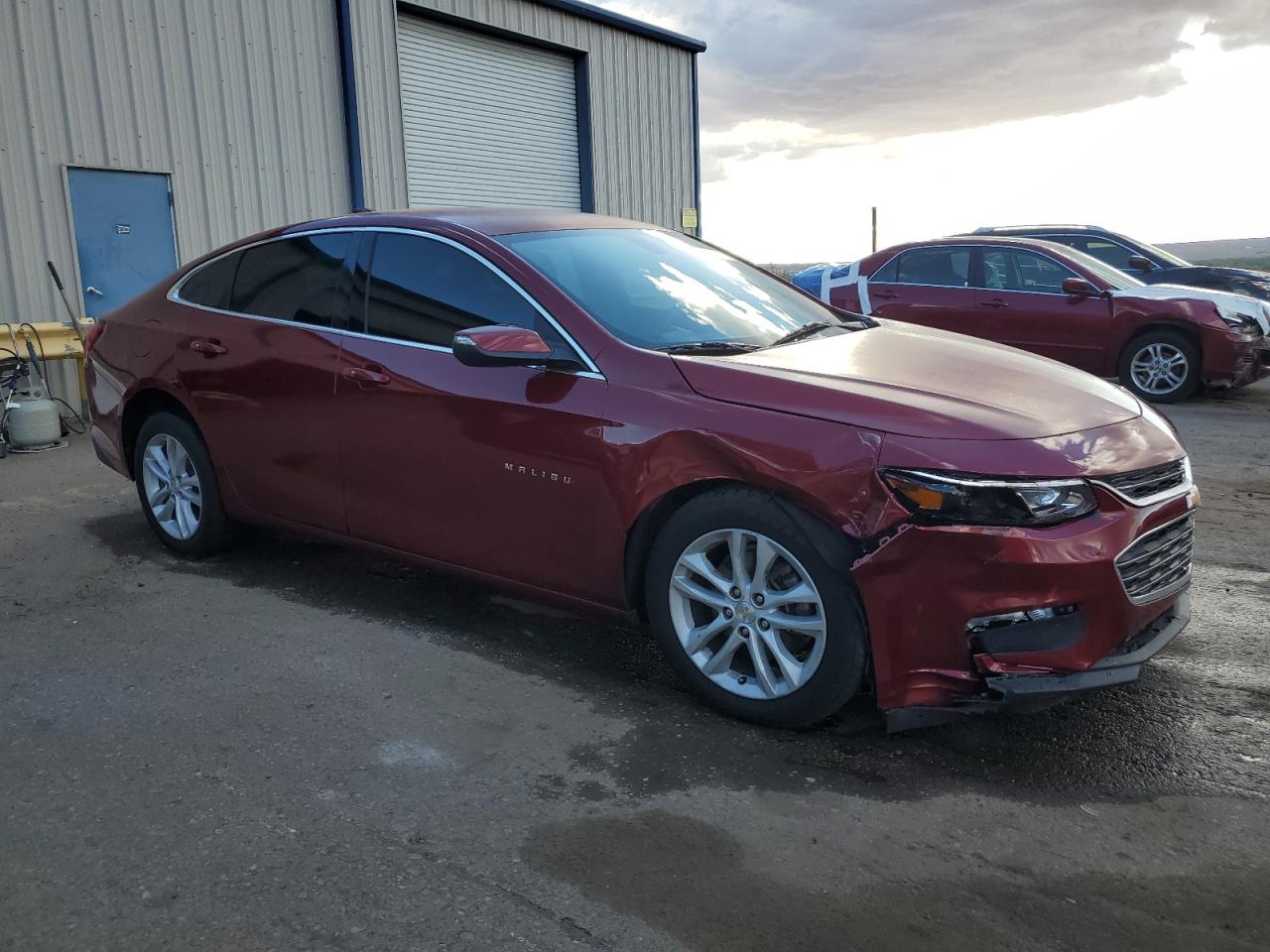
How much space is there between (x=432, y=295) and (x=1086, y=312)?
8.06 m

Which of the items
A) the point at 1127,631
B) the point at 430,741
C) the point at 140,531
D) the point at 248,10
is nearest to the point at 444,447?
the point at 430,741

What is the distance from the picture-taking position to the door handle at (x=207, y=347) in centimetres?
476

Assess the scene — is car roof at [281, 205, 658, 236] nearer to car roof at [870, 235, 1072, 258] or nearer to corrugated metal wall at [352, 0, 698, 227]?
car roof at [870, 235, 1072, 258]

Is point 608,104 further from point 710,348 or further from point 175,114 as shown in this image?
point 710,348

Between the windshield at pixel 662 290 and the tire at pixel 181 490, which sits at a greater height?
the windshield at pixel 662 290

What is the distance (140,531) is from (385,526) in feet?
7.88

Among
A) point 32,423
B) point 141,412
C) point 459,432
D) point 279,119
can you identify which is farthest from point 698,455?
point 279,119

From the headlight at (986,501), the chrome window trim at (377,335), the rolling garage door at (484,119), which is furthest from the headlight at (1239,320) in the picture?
the rolling garage door at (484,119)

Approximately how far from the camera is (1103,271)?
34.6 feet

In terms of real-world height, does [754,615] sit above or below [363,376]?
below

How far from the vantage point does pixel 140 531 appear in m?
5.83

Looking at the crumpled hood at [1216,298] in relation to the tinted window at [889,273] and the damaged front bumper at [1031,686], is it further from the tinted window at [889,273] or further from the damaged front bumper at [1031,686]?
the damaged front bumper at [1031,686]

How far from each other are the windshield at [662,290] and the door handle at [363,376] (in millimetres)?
713

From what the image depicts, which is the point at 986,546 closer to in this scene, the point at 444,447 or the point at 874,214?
the point at 444,447
